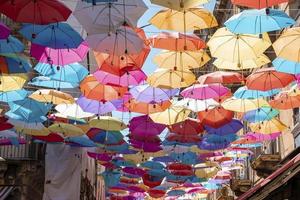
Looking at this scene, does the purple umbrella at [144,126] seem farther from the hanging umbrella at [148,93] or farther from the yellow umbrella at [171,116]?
the hanging umbrella at [148,93]

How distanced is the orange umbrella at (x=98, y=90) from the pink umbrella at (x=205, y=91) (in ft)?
5.54

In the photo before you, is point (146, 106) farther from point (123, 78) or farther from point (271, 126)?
point (271, 126)

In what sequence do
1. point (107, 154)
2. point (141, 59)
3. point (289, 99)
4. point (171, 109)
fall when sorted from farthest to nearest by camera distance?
point (107, 154) < point (171, 109) < point (289, 99) < point (141, 59)

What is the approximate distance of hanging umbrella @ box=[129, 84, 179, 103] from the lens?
14560mm

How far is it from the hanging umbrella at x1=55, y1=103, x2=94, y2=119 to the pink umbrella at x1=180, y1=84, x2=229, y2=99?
3405 mm

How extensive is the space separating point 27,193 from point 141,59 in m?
12.1

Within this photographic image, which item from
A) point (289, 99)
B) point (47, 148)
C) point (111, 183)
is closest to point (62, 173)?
point (47, 148)

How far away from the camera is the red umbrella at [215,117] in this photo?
52.7 ft

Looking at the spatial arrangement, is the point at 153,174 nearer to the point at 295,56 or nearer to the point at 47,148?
the point at 47,148

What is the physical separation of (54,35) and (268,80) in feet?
17.6

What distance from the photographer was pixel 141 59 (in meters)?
12.4

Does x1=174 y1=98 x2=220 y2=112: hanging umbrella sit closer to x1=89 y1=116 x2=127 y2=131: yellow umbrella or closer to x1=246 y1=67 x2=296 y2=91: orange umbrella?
x1=89 y1=116 x2=127 y2=131: yellow umbrella

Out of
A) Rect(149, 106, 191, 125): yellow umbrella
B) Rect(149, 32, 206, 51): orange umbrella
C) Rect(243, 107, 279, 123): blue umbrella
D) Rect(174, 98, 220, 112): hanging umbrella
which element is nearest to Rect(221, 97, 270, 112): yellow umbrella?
Rect(174, 98, 220, 112): hanging umbrella

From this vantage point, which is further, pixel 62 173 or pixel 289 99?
pixel 62 173
